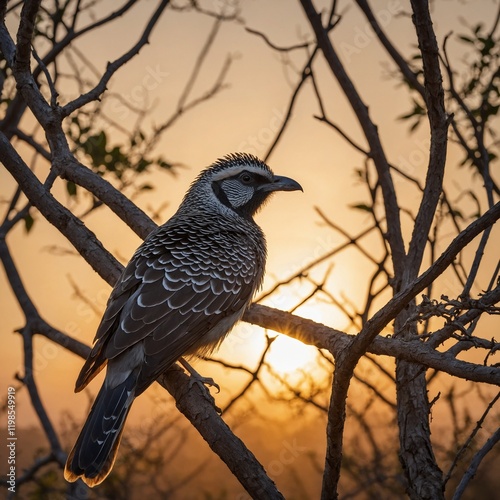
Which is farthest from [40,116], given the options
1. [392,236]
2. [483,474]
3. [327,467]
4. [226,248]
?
[483,474]

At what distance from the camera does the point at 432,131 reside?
4.62 meters

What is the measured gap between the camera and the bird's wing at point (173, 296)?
4.87 m

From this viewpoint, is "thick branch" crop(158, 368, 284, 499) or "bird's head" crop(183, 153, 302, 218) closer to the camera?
"thick branch" crop(158, 368, 284, 499)

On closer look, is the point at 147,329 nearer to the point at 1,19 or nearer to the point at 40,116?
the point at 40,116

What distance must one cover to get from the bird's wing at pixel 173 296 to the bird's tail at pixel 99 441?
247mm

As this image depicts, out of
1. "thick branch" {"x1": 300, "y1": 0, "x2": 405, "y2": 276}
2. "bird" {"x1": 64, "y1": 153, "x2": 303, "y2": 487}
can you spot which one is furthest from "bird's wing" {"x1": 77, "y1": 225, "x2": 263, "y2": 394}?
"thick branch" {"x1": 300, "y1": 0, "x2": 405, "y2": 276}

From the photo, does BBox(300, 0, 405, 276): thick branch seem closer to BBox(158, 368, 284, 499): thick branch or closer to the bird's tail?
BBox(158, 368, 284, 499): thick branch

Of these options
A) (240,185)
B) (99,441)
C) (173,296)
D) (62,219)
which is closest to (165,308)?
(173,296)

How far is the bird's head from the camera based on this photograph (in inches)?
267

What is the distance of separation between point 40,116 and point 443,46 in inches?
111

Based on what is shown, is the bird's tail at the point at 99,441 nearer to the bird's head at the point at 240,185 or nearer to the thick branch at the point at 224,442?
the thick branch at the point at 224,442

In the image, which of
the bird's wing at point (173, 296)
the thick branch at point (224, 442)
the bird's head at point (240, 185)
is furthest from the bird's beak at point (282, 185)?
the thick branch at point (224, 442)

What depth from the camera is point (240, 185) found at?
683cm

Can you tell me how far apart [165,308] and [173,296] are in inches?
5.5
